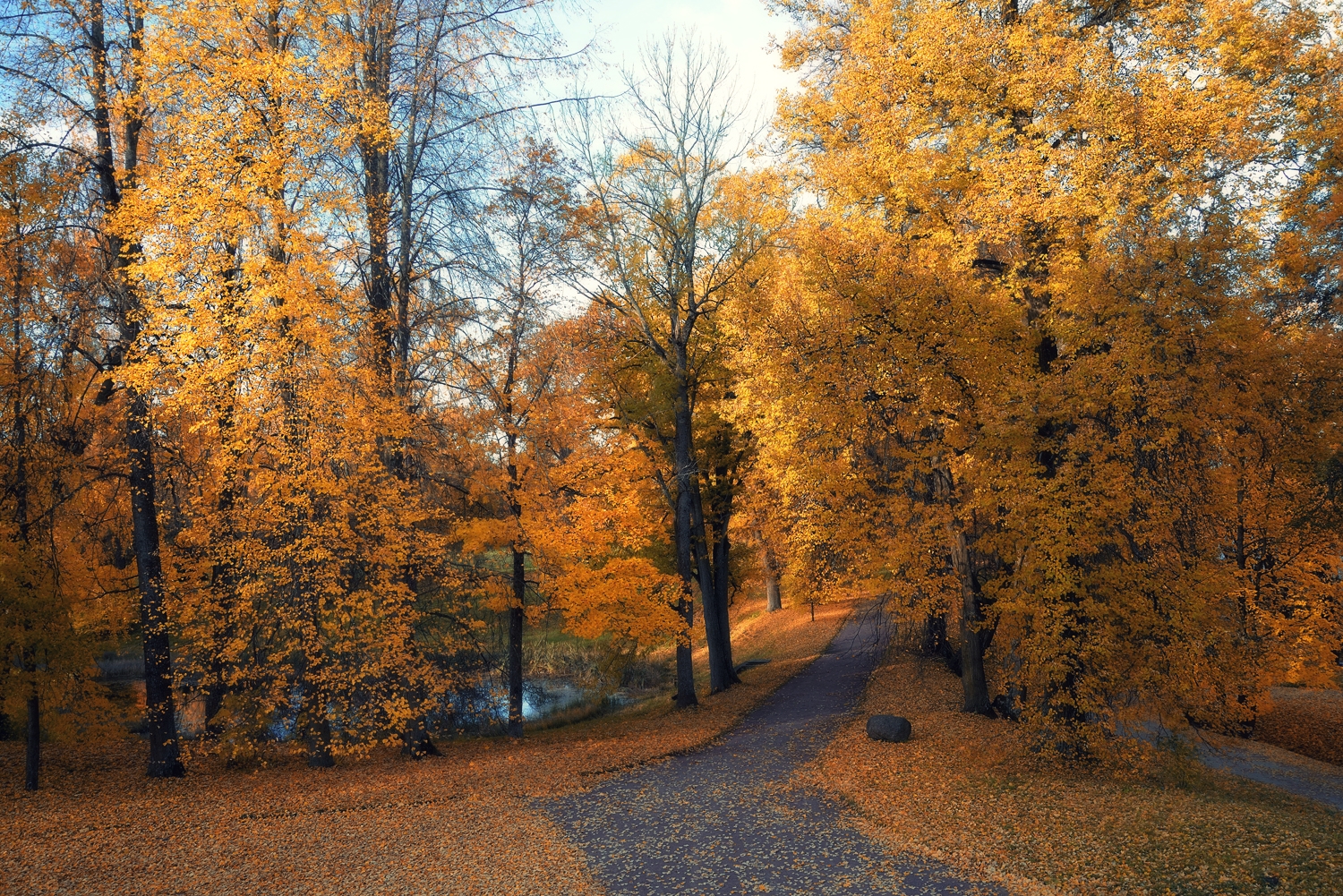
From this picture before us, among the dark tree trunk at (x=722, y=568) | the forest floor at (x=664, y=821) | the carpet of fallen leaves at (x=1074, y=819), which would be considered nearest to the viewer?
the carpet of fallen leaves at (x=1074, y=819)

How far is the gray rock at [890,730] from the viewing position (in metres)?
11.5

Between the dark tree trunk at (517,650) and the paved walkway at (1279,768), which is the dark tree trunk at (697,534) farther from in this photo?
the paved walkway at (1279,768)

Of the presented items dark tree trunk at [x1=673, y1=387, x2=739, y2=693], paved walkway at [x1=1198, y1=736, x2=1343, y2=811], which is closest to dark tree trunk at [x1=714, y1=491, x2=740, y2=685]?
dark tree trunk at [x1=673, y1=387, x2=739, y2=693]

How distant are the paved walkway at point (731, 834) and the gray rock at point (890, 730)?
938mm

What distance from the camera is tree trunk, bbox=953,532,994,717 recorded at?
11883mm

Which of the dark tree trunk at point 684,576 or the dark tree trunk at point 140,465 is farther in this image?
the dark tree trunk at point 684,576

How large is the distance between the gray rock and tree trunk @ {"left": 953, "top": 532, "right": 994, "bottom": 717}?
184 cm

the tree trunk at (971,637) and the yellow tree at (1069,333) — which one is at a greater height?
the yellow tree at (1069,333)

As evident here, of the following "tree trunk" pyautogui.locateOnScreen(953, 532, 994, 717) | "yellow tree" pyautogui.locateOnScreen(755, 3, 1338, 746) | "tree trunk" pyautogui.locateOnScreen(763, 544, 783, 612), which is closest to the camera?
"yellow tree" pyautogui.locateOnScreen(755, 3, 1338, 746)

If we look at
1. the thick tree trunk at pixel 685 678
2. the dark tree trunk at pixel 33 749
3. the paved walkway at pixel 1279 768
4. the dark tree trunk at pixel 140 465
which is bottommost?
the paved walkway at pixel 1279 768

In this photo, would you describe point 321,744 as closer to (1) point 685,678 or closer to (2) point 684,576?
(2) point 684,576

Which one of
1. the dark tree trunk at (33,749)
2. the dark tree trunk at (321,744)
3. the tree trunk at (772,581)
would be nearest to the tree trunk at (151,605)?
the dark tree trunk at (33,749)

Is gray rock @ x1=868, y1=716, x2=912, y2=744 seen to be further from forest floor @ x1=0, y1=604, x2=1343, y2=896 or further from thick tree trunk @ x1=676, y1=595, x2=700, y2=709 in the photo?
thick tree trunk @ x1=676, y1=595, x2=700, y2=709

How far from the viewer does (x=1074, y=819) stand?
306 inches
